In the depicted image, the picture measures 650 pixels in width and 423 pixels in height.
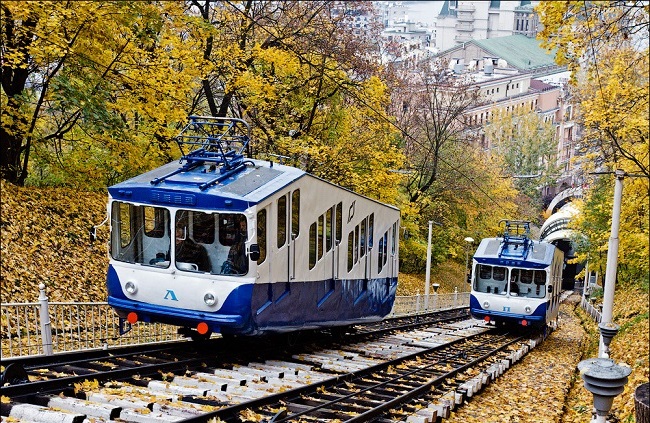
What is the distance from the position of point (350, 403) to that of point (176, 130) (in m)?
13.2

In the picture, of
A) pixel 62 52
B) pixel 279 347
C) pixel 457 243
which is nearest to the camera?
pixel 279 347

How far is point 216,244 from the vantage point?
11680 mm

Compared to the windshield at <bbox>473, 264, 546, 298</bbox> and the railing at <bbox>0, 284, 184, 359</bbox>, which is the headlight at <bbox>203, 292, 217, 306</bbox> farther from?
the windshield at <bbox>473, 264, 546, 298</bbox>

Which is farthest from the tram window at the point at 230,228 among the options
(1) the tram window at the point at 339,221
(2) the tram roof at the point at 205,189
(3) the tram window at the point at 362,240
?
(3) the tram window at the point at 362,240

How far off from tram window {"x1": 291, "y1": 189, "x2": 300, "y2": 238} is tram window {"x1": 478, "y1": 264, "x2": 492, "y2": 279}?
579 inches

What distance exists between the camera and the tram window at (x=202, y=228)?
1170 cm

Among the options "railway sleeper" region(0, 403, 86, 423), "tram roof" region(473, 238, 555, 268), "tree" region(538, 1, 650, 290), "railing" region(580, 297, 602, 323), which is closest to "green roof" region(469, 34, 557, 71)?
"railing" region(580, 297, 602, 323)

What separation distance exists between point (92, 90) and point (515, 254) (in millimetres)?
14711

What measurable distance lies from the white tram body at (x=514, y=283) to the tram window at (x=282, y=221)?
14.9 m

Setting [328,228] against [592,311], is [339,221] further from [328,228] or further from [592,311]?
[592,311]

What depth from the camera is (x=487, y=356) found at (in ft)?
61.0

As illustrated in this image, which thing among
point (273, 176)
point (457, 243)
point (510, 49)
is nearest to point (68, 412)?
point (273, 176)

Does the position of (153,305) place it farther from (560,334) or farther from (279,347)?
(560,334)

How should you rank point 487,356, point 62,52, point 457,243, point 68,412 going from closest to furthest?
point 68,412 → point 62,52 → point 487,356 → point 457,243
